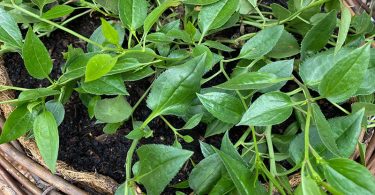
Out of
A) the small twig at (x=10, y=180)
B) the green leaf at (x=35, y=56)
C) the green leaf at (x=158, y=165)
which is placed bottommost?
the small twig at (x=10, y=180)

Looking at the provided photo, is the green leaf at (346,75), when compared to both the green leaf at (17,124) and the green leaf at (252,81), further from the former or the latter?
the green leaf at (17,124)

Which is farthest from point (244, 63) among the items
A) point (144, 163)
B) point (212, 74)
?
point (144, 163)

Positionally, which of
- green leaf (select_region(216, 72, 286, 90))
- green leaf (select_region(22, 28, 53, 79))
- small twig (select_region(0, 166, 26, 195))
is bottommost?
small twig (select_region(0, 166, 26, 195))

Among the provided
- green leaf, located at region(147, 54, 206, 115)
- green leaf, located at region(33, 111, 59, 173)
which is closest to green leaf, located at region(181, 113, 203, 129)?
green leaf, located at region(147, 54, 206, 115)

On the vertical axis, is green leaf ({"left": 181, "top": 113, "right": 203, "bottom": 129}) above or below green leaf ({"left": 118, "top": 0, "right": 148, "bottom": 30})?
below

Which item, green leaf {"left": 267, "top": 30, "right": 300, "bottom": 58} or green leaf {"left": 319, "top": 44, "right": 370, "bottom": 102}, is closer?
green leaf {"left": 319, "top": 44, "right": 370, "bottom": 102}

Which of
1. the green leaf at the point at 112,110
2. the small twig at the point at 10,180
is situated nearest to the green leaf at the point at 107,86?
the green leaf at the point at 112,110

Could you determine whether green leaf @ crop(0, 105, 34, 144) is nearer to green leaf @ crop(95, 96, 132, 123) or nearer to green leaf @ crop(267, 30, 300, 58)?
green leaf @ crop(95, 96, 132, 123)
